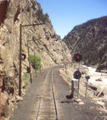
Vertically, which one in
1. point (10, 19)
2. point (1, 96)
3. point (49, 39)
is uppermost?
point (49, 39)

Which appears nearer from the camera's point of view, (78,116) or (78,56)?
(78,116)

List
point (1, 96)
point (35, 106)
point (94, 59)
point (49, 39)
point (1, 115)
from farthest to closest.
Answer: point (94, 59)
point (49, 39)
point (35, 106)
point (1, 96)
point (1, 115)

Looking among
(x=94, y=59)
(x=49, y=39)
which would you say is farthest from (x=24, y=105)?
(x=94, y=59)

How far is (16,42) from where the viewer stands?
52.1 feet

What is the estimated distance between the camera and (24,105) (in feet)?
39.3

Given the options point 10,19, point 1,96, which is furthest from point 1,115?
point 10,19

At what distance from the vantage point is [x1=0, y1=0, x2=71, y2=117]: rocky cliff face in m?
10.6

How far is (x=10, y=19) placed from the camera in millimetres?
13953

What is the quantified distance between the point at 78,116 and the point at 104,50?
18264 centimetres

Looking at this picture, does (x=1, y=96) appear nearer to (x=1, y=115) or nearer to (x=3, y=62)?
(x=1, y=115)

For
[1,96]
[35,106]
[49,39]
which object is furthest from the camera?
[49,39]

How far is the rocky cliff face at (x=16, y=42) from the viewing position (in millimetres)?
10633

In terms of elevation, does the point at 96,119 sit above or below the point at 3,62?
below

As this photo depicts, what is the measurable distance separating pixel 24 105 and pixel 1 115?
347 cm
